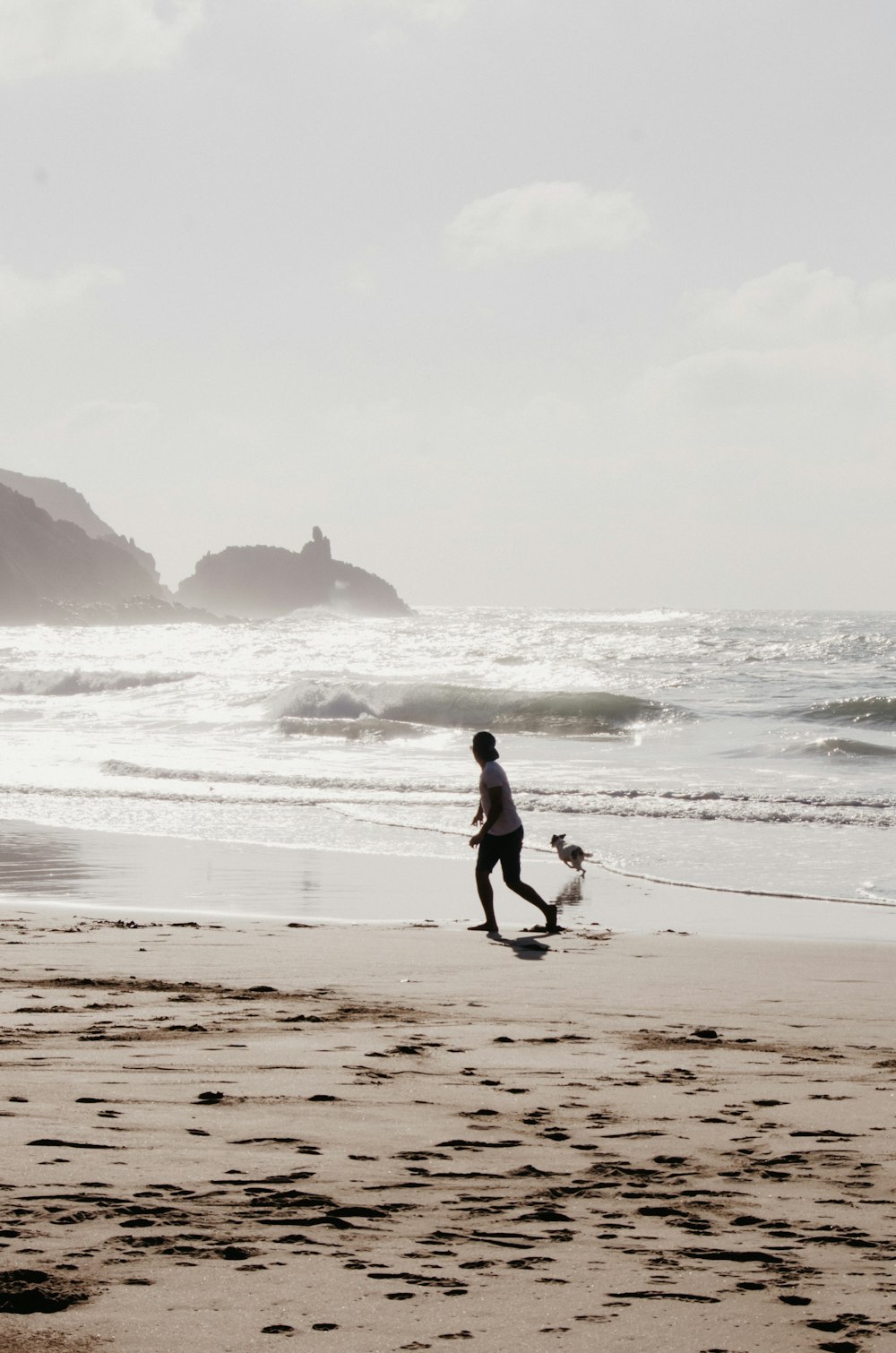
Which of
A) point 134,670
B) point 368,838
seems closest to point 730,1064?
point 368,838

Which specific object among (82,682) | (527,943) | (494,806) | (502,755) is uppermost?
(82,682)

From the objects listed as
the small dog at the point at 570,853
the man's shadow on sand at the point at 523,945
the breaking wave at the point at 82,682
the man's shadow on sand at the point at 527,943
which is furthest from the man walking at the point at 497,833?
the breaking wave at the point at 82,682

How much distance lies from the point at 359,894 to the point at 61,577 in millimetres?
140548

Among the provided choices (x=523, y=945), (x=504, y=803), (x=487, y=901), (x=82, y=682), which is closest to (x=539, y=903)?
(x=487, y=901)

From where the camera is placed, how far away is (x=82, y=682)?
45688 millimetres

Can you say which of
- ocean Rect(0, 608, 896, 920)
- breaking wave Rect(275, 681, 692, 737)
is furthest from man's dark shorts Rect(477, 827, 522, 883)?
breaking wave Rect(275, 681, 692, 737)

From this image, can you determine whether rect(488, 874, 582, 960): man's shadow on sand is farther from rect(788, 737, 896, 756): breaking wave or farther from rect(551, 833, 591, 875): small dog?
rect(788, 737, 896, 756): breaking wave

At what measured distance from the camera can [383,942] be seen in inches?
338

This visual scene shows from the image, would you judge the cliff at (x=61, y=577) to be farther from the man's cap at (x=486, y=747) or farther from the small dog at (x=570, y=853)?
the man's cap at (x=486, y=747)

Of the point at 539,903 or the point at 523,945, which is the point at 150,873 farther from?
the point at 523,945

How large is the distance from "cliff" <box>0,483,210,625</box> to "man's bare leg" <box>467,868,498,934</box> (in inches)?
4770

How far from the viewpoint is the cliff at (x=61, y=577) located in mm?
128125

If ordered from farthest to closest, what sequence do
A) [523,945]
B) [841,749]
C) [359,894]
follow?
[841,749]
[359,894]
[523,945]

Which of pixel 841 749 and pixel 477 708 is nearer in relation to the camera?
pixel 841 749
